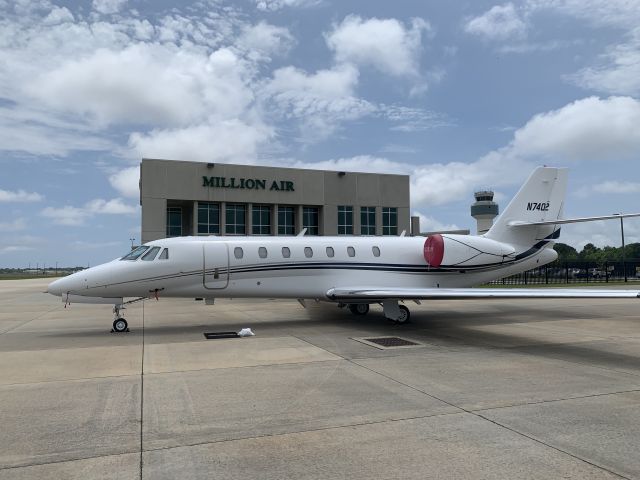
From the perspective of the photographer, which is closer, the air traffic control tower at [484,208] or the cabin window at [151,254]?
the cabin window at [151,254]

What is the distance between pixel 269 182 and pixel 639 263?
144 ft

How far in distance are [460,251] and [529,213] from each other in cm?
360

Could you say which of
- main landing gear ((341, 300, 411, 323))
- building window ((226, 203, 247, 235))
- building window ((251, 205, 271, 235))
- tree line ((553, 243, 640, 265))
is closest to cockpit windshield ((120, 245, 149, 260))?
main landing gear ((341, 300, 411, 323))

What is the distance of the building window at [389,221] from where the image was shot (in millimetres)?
46375

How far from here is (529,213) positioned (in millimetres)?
19031

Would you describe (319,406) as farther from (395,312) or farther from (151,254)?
(151,254)

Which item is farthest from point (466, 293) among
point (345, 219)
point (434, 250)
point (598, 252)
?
point (598, 252)

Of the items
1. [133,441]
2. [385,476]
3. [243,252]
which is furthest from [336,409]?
[243,252]

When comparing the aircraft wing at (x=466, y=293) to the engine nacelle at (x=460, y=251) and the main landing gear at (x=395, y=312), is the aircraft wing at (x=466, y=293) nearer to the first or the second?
the main landing gear at (x=395, y=312)

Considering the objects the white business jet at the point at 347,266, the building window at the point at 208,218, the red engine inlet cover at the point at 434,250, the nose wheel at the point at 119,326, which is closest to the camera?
the white business jet at the point at 347,266

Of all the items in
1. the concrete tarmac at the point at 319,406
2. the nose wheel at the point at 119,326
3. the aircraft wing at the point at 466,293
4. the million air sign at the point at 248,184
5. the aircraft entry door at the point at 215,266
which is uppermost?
the million air sign at the point at 248,184

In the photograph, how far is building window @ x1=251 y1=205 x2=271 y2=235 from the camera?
44.2m

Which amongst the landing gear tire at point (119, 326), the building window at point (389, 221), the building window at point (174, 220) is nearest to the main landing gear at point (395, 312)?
the landing gear tire at point (119, 326)

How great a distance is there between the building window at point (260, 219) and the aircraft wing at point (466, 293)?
29023 mm
